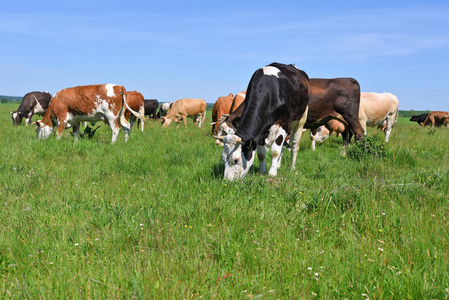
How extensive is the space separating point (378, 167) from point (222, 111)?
9.01 meters

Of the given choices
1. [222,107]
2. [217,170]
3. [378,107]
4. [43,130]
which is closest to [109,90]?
[43,130]

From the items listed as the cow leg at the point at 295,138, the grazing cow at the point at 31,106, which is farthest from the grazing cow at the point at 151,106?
the cow leg at the point at 295,138

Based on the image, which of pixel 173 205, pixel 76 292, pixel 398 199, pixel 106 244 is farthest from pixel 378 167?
pixel 76 292

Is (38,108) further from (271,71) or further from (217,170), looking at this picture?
(271,71)

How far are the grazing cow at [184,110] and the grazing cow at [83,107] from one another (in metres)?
11.7

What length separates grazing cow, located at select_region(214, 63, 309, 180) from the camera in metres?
5.88

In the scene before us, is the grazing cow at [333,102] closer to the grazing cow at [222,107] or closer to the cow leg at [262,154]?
the cow leg at [262,154]

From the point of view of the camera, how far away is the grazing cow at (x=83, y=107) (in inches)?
442

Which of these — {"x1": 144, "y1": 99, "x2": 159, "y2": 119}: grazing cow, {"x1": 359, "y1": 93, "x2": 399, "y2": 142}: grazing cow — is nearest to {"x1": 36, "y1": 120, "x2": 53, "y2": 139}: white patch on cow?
{"x1": 359, "y1": 93, "x2": 399, "y2": 142}: grazing cow

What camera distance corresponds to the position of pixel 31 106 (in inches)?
859

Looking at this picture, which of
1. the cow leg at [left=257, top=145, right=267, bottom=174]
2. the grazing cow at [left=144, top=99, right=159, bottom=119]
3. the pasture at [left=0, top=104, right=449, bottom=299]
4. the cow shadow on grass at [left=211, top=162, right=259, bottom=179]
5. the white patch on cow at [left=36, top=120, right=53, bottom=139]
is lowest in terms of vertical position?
the pasture at [left=0, top=104, right=449, bottom=299]

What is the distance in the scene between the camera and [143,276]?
8.31ft

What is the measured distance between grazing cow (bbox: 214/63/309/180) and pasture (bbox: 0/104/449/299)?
1.96 ft

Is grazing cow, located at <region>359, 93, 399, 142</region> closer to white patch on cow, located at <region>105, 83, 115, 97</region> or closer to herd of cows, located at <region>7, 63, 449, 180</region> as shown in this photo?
herd of cows, located at <region>7, 63, 449, 180</region>
